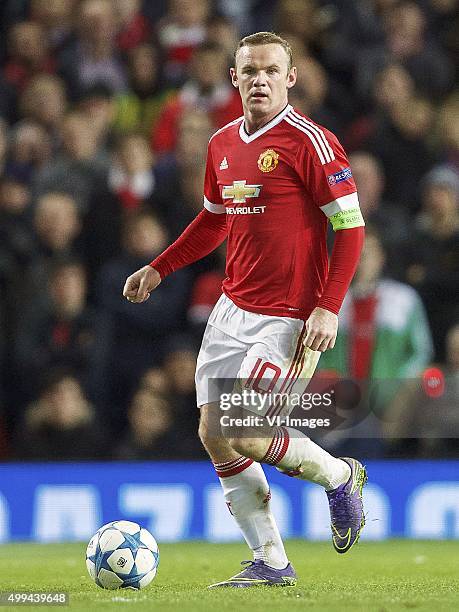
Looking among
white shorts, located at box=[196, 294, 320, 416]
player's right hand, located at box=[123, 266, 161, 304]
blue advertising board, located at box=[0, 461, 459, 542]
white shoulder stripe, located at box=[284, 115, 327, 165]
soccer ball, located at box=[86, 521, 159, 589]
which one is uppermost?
white shoulder stripe, located at box=[284, 115, 327, 165]

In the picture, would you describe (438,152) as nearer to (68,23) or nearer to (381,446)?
(381,446)

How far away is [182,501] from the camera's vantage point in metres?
9.62

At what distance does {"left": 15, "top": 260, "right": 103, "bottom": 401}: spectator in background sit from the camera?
10.0m

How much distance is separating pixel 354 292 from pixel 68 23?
14.0ft

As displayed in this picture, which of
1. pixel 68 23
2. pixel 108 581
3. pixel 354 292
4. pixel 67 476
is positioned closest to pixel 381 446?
pixel 354 292

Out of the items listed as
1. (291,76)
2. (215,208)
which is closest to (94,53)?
(215,208)

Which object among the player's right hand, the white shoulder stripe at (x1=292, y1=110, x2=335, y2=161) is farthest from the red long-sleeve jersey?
the player's right hand

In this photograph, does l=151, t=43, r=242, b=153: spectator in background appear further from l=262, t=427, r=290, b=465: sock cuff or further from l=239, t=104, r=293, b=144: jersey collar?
l=262, t=427, r=290, b=465: sock cuff

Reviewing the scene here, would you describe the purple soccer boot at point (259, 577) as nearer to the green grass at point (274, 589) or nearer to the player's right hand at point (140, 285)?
the green grass at point (274, 589)

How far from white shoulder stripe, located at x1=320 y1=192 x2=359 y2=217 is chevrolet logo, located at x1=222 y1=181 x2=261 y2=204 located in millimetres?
318

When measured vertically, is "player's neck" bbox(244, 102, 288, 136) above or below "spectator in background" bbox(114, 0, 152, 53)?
below

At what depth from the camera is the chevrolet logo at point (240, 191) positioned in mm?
5762

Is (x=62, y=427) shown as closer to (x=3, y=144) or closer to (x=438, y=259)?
(x=3, y=144)

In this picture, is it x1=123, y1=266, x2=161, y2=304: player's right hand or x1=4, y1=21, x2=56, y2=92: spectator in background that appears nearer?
x1=123, y1=266, x2=161, y2=304: player's right hand
